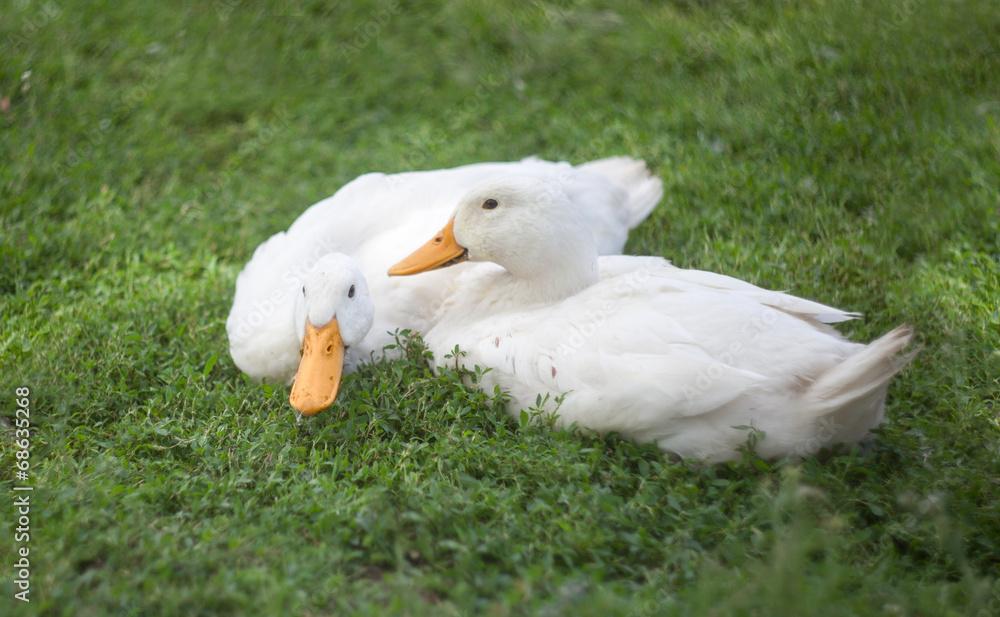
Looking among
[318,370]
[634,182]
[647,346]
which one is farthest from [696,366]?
[634,182]

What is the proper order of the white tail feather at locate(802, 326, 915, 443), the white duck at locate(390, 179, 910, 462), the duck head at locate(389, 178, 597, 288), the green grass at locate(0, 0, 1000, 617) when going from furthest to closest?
the duck head at locate(389, 178, 597, 288)
the white duck at locate(390, 179, 910, 462)
the white tail feather at locate(802, 326, 915, 443)
the green grass at locate(0, 0, 1000, 617)

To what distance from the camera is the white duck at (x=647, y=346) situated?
2760mm

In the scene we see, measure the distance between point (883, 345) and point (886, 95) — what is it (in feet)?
11.1

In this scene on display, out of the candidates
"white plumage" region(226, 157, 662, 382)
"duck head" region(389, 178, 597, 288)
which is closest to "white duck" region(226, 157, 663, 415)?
"white plumage" region(226, 157, 662, 382)

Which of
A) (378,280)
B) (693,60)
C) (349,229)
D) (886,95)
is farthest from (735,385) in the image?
(693,60)

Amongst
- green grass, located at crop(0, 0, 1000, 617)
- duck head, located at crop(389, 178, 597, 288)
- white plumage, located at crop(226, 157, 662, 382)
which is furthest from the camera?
white plumage, located at crop(226, 157, 662, 382)

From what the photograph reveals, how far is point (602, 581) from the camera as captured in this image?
2371 mm

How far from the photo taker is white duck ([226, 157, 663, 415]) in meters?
3.33

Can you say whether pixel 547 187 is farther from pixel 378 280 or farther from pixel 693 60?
pixel 693 60

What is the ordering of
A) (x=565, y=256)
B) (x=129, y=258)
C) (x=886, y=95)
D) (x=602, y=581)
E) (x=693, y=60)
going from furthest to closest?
(x=693, y=60) < (x=886, y=95) < (x=129, y=258) < (x=565, y=256) < (x=602, y=581)

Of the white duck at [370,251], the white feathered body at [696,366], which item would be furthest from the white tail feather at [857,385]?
the white duck at [370,251]

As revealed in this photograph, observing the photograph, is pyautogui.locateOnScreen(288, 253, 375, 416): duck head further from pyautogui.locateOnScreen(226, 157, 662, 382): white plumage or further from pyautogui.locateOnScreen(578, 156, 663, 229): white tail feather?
pyautogui.locateOnScreen(578, 156, 663, 229): white tail feather

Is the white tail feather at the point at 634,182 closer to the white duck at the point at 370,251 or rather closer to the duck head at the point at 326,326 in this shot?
the white duck at the point at 370,251

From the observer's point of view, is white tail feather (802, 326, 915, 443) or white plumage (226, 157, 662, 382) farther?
white plumage (226, 157, 662, 382)
